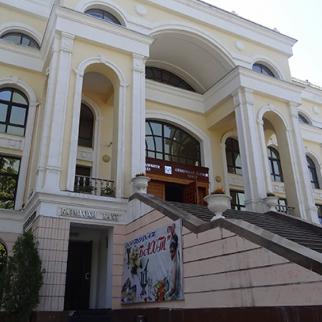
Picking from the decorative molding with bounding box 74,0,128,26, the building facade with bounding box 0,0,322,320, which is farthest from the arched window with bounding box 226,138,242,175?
the decorative molding with bounding box 74,0,128,26

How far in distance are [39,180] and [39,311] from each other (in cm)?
362

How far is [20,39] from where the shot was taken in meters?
16.1

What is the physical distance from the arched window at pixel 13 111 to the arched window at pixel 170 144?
17.1 feet

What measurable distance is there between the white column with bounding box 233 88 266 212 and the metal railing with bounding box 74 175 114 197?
5.50 metres

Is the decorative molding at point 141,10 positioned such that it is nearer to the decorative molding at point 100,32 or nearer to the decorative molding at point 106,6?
the decorative molding at point 106,6

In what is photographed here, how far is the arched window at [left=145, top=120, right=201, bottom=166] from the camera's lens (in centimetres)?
1678

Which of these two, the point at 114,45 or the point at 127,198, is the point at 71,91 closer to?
the point at 114,45

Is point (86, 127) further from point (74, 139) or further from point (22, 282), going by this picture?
point (22, 282)

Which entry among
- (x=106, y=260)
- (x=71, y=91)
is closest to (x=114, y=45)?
(x=71, y=91)

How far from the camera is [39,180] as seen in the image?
11.0m

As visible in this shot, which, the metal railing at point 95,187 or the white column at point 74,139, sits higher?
the white column at point 74,139

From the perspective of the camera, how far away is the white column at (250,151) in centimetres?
1438

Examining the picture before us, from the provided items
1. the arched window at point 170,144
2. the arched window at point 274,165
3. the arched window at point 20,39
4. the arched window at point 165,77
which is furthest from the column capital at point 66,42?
the arched window at point 274,165

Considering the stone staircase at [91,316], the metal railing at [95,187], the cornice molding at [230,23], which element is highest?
the cornice molding at [230,23]
